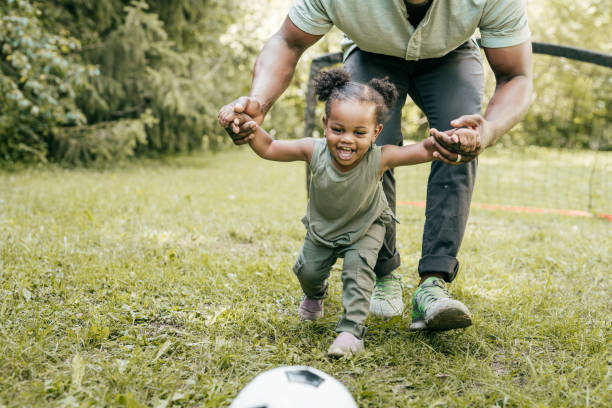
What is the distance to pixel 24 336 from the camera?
2.01m

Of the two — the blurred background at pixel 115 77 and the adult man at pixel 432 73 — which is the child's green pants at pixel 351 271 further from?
the blurred background at pixel 115 77

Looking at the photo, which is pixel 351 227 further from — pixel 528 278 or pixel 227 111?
pixel 528 278

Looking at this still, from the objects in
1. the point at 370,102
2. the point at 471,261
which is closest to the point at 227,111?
the point at 370,102

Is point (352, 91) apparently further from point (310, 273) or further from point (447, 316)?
point (447, 316)

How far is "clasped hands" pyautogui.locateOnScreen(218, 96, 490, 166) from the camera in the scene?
192 centimetres

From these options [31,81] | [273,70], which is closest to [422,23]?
[273,70]

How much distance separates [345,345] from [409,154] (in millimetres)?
823

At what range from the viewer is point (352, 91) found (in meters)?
2.14

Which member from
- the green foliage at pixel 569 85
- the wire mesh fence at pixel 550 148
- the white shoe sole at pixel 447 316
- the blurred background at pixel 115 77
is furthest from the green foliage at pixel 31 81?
the green foliage at pixel 569 85

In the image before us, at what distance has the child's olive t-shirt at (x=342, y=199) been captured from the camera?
2182mm

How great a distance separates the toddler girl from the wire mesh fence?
1.70 metres

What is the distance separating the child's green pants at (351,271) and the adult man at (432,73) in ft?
0.85

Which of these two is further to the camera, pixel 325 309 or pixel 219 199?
pixel 219 199

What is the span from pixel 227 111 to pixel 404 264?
1896mm
